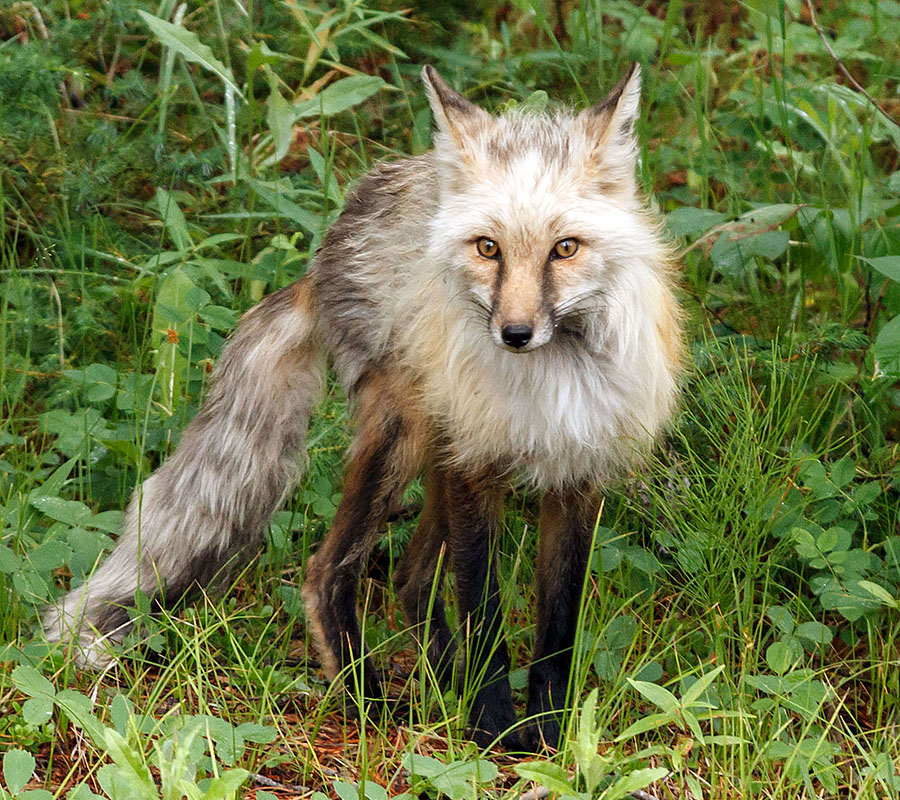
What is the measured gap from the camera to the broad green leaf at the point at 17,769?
2262mm

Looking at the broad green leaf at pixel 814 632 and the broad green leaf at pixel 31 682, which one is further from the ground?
the broad green leaf at pixel 31 682

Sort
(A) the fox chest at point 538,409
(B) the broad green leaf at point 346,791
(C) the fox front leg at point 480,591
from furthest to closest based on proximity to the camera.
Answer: (C) the fox front leg at point 480,591, (A) the fox chest at point 538,409, (B) the broad green leaf at point 346,791

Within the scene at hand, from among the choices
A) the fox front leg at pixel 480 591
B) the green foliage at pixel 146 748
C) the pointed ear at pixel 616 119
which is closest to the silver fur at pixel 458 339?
the pointed ear at pixel 616 119

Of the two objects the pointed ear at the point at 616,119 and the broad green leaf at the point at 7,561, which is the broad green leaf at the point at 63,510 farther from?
the pointed ear at the point at 616,119

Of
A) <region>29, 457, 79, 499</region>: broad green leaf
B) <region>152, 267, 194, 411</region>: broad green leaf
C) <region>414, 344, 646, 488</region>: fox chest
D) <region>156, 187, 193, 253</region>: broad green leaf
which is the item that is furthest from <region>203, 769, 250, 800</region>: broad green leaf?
<region>156, 187, 193, 253</region>: broad green leaf

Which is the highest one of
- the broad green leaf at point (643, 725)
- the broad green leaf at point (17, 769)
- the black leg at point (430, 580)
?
the broad green leaf at point (643, 725)

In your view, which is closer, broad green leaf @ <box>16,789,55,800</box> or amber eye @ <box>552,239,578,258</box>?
broad green leaf @ <box>16,789,55,800</box>

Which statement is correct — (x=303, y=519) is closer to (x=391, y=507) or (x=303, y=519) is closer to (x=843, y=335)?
(x=391, y=507)

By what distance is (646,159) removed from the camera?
412cm

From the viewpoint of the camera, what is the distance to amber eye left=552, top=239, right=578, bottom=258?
264cm

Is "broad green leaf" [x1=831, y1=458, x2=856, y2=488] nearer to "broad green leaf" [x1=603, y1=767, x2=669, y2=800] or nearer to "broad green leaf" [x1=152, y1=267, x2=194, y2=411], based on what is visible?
"broad green leaf" [x1=603, y1=767, x2=669, y2=800]

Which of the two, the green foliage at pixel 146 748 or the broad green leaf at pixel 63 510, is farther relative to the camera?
the broad green leaf at pixel 63 510

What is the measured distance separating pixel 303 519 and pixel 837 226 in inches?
80.2

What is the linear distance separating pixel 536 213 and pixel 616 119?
0.34 meters
